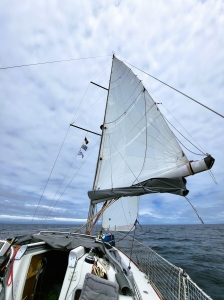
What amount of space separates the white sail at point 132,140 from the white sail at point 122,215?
5.57 feet

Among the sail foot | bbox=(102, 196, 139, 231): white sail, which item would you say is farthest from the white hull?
bbox=(102, 196, 139, 231): white sail

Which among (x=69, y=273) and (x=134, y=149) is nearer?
(x=69, y=273)

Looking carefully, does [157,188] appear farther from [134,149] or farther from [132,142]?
[132,142]

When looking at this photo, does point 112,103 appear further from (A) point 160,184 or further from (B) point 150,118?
(A) point 160,184

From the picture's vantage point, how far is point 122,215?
8328 mm

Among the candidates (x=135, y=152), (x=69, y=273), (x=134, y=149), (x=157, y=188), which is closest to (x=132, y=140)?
(x=134, y=149)

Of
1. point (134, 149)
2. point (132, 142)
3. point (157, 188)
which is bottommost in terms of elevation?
point (157, 188)

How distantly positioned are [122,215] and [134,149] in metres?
3.64

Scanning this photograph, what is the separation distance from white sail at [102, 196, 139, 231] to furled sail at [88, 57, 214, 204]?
5.49 ft

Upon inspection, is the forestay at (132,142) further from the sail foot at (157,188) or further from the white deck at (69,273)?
the white deck at (69,273)

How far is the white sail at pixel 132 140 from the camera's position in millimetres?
5448

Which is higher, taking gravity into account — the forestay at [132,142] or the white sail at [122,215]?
the forestay at [132,142]

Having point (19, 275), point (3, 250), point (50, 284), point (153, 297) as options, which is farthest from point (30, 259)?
point (153, 297)

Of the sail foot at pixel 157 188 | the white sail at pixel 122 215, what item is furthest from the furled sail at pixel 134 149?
the white sail at pixel 122 215
